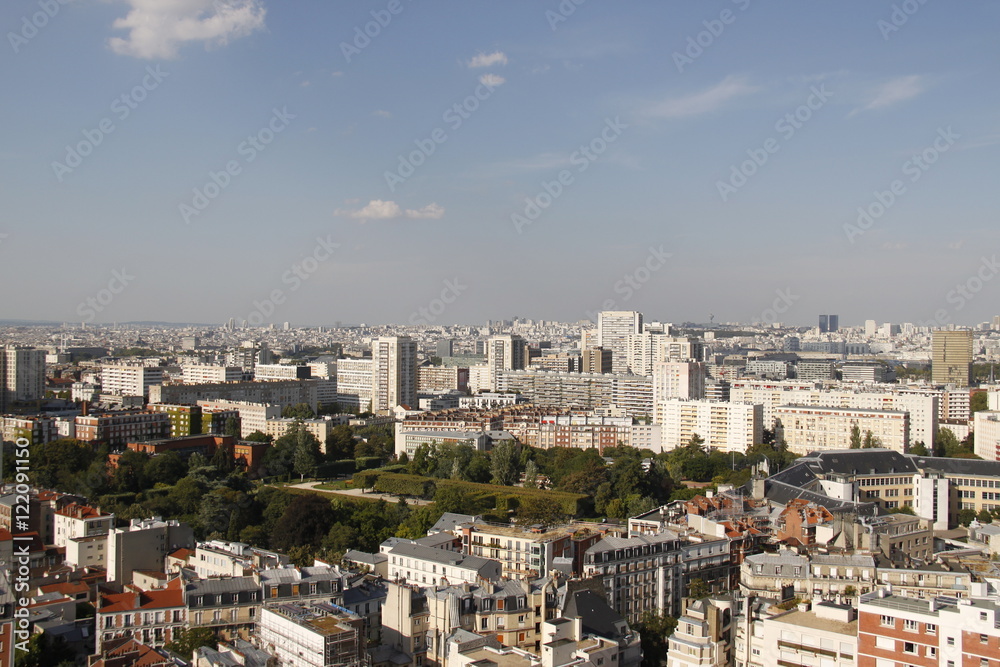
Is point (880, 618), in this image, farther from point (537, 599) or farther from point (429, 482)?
point (429, 482)

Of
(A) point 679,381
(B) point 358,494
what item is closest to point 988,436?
(A) point 679,381

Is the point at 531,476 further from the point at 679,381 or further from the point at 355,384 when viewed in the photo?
the point at 355,384

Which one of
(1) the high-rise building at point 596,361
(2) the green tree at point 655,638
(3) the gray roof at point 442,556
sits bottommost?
(2) the green tree at point 655,638

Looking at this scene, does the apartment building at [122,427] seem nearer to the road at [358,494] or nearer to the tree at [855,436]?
the road at [358,494]

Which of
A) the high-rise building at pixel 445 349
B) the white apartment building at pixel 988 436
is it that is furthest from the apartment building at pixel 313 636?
the high-rise building at pixel 445 349

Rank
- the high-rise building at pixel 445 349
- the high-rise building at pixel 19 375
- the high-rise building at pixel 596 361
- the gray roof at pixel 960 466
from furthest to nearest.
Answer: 1. the high-rise building at pixel 445 349
2. the high-rise building at pixel 596 361
3. the high-rise building at pixel 19 375
4. the gray roof at pixel 960 466

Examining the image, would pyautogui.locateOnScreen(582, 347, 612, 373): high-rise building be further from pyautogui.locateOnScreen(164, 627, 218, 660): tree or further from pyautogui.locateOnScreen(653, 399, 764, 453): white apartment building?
pyautogui.locateOnScreen(164, 627, 218, 660): tree
